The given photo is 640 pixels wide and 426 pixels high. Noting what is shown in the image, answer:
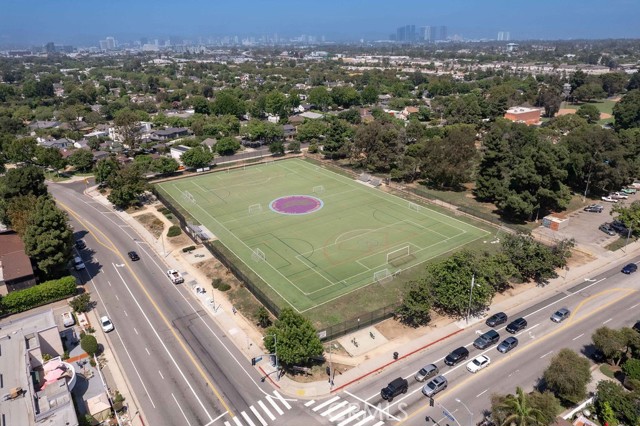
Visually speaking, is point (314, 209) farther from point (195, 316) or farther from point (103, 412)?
point (103, 412)

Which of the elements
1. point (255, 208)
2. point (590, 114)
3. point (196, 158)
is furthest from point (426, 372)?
point (590, 114)

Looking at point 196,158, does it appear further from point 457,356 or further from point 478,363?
point 478,363

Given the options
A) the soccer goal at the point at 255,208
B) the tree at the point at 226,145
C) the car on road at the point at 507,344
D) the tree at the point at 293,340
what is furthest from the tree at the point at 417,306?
the tree at the point at 226,145

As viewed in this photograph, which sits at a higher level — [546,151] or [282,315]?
[546,151]

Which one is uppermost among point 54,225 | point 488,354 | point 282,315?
point 54,225

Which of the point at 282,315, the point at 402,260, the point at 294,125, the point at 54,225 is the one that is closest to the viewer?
the point at 282,315

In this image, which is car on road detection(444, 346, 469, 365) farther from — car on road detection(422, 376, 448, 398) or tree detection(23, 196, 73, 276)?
tree detection(23, 196, 73, 276)

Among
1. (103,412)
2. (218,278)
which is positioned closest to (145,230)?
(218,278)

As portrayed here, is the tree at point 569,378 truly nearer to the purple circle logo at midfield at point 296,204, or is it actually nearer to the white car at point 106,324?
the white car at point 106,324
